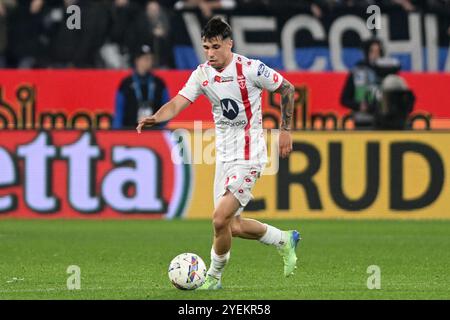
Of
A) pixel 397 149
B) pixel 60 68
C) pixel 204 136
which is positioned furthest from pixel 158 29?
pixel 397 149

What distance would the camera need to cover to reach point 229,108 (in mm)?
10320

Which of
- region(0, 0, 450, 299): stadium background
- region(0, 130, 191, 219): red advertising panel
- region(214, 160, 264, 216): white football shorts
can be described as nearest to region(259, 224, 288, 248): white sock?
region(214, 160, 264, 216): white football shorts

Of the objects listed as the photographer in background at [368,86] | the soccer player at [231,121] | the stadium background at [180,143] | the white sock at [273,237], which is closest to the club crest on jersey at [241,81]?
the soccer player at [231,121]

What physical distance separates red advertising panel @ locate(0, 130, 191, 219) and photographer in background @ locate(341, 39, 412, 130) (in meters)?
2.73

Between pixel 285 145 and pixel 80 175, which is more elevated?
pixel 285 145

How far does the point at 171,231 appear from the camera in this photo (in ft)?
52.5

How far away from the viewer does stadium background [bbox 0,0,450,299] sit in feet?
56.4

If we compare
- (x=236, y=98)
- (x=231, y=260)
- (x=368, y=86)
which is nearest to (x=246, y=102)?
(x=236, y=98)

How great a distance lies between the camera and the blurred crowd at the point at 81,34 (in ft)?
62.9

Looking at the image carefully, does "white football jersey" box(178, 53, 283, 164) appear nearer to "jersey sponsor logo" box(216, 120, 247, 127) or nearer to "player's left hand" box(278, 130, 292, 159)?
"jersey sponsor logo" box(216, 120, 247, 127)

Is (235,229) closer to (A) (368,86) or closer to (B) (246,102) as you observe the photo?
(B) (246,102)

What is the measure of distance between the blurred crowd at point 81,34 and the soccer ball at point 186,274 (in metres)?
9.31

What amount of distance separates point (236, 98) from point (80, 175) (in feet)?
23.6
